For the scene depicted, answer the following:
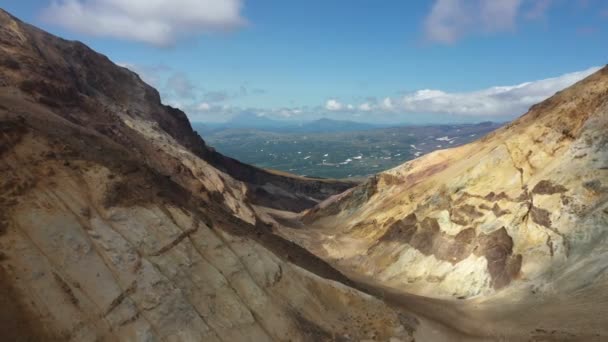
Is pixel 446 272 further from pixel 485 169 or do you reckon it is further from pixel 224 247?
pixel 224 247

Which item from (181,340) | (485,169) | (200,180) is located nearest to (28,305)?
(181,340)

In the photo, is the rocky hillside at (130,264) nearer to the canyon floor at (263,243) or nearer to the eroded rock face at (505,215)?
the canyon floor at (263,243)

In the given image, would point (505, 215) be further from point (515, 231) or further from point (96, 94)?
point (96, 94)

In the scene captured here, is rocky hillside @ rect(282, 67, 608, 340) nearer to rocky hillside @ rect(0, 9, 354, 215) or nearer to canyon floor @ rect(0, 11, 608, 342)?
canyon floor @ rect(0, 11, 608, 342)

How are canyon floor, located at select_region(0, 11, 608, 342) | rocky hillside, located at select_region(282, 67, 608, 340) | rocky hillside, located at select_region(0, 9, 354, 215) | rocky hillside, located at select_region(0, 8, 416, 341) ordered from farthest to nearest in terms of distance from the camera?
1. rocky hillside, located at select_region(0, 9, 354, 215)
2. rocky hillside, located at select_region(282, 67, 608, 340)
3. canyon floor, located at select_region(0, 11, 608, 342)
4. rocky hillside, located at select_region(0, 8, 416, 341)

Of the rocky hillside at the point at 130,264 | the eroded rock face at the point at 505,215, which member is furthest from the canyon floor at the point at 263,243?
the eroded rock face at the point at 505,215

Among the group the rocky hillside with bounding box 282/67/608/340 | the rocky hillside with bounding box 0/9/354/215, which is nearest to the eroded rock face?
the rocky hillside with bounding box 282/67/608/340

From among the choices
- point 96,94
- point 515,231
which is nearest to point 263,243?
point 515,231

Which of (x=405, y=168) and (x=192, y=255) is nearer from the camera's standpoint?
(x=192, y=255)
